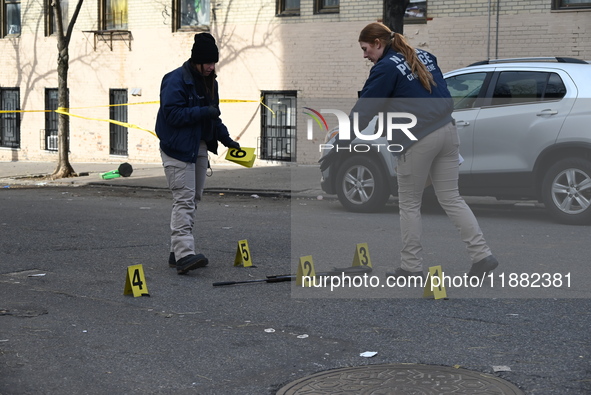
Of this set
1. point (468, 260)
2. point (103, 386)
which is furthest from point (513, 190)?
point (103, 386)

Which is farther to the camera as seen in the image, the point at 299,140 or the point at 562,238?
the point at 299,140

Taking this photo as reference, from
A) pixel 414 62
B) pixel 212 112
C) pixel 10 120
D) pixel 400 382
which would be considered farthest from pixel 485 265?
pixel 10 120

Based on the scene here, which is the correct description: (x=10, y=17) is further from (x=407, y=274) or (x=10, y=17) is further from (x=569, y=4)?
(x=407, y=274)

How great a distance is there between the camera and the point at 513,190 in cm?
1110

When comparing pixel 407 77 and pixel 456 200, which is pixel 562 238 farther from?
pixel 407 77

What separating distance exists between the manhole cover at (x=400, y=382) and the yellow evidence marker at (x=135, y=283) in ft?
7.69

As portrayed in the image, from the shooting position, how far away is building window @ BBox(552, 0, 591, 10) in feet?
56.3

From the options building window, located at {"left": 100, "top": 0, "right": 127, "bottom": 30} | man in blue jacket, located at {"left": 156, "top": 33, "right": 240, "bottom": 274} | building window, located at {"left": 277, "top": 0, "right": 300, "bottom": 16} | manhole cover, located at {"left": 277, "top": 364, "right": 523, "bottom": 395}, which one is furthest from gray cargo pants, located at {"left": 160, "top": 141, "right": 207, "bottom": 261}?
building window, located at {"left": 100, "top": 0, "right": 127, "bottom": 30}

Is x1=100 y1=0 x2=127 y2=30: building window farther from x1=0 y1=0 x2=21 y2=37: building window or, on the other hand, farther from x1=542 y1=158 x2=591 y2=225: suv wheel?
x1=542 y1=158 x2=591 y2=225: suv wheel

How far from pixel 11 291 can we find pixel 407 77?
10.7ft

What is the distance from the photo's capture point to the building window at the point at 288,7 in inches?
805

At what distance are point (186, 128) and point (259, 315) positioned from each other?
201cm

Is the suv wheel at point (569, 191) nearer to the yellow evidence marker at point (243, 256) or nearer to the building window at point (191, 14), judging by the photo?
the yellow evidence marker at point (243, 256)

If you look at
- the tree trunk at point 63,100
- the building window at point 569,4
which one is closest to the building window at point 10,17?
the tree trunk at point 63,100
